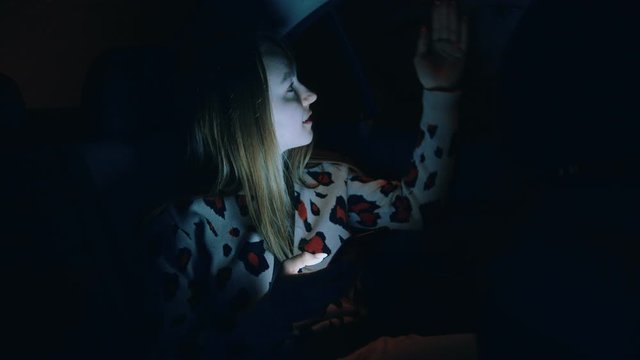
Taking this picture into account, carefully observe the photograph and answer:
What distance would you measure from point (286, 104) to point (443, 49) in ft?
1.17

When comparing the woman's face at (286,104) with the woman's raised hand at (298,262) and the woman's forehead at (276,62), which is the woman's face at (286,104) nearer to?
the woman's forehead at (276,62)

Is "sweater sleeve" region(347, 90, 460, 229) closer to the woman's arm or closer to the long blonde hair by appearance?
the woman's arm

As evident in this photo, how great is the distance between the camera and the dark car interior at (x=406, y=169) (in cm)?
88

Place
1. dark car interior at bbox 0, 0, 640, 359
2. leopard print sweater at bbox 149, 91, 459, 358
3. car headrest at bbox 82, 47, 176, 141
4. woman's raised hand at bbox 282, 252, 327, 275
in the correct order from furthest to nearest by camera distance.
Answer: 1. car headrest at bbox 82, 47, 176, 141
2. leopard print sweater at bbox 149, 91, 459, 358
3. woman's raised hand at bbox 282, 252, 327, 275
4. dark car interior at bbox 0, 0, 640, 359

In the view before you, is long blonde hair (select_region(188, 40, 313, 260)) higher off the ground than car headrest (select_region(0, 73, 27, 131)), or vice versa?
car headrest (select_region(0, 73, 27, 131))

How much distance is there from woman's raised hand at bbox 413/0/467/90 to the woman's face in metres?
0.26

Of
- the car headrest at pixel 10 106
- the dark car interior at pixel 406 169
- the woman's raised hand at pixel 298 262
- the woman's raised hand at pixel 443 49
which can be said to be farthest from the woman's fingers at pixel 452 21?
the car headrest at pixel 10 106

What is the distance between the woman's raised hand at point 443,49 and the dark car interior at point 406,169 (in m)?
0.10

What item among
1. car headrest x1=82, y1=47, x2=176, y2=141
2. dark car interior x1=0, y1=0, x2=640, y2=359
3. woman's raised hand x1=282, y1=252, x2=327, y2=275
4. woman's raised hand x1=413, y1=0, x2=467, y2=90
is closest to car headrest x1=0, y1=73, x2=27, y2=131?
dark car interior x1=0, y1=0, x2=640, y2=359

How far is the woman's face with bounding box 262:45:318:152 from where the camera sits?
140 centimetres

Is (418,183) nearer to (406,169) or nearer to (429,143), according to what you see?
(429,143)

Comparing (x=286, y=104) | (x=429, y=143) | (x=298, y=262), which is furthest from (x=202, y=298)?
(x=429, y=143)

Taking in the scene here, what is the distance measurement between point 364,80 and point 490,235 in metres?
0.61

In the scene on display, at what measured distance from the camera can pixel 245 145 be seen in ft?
4.66
